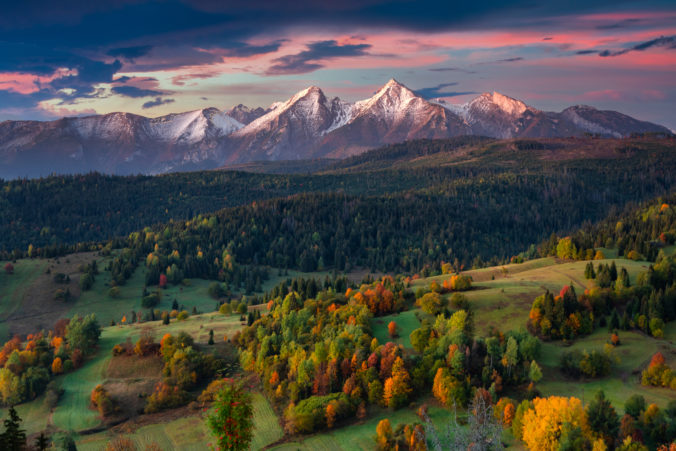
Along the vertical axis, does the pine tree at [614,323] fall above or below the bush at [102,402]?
above

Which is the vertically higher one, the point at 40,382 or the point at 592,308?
the point at 592,308

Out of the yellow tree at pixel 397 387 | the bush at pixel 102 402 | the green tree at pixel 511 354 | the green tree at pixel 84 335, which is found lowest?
the bush at pixel 102 402

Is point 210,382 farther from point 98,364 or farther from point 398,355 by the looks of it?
point 398,355

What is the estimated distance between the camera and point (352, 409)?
4245 inches

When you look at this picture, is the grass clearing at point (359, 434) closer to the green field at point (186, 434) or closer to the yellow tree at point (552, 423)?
the green field at point (186, 434)

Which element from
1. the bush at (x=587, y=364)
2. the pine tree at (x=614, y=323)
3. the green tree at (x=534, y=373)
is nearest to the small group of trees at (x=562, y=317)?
the pine tree at (x=614, y=323)

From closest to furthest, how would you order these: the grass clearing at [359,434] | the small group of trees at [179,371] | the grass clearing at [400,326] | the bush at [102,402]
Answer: the grass clearing at [359,434], the bush at [102,402], the small group of trees at [179,371], the grass clearing at [400,326]

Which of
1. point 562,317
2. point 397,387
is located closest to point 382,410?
point 397,387

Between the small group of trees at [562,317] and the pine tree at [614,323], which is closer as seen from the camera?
the pine tree at [614,323]

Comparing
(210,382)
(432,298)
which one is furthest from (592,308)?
(210,382)

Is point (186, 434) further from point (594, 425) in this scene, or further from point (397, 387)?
point (594, 425)

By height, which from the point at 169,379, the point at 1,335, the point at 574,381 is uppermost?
the point at 574,381

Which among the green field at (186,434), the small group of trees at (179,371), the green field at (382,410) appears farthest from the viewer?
the small group of trees at (179,371)

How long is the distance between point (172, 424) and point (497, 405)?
67006mm
